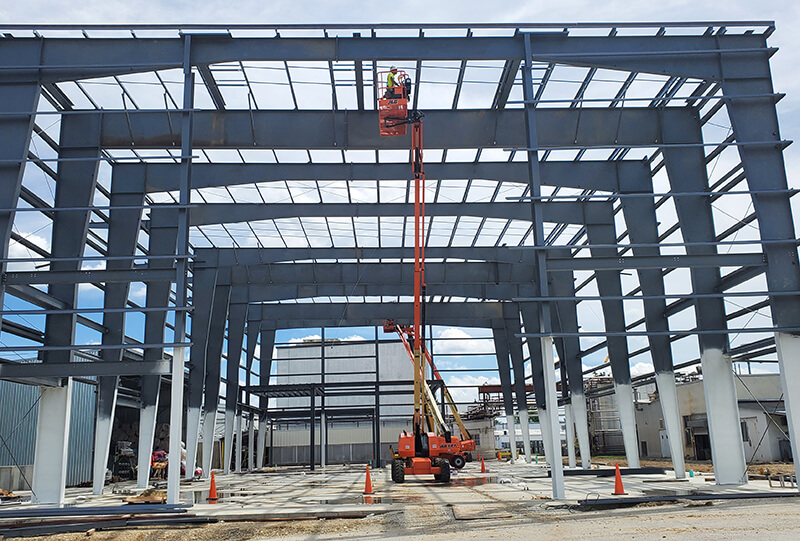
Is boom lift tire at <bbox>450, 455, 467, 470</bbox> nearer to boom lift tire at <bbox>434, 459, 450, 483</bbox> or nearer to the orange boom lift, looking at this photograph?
the orange boom lift

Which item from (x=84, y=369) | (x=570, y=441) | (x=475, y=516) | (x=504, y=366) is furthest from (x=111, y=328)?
(x=504, y=366)

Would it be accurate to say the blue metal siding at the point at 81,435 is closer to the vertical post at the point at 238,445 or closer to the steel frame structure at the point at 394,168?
Result: the steel frame structure at the point at 394,168

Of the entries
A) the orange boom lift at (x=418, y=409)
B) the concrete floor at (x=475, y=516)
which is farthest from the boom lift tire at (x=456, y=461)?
the concrete floor at (x=475, y=516)

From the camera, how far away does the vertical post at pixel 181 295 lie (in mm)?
17891

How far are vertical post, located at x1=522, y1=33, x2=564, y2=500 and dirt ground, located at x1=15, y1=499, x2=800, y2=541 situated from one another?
6.88 ft

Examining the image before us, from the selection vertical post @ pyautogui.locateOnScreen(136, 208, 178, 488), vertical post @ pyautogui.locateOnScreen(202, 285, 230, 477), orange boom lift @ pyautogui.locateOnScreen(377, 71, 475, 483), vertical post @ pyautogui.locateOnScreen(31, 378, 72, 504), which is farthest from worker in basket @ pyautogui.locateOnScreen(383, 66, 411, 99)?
vertical post @ pyautogui.locateOnScreen(202, 285, 230, 477)

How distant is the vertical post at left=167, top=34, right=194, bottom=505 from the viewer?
58.7 ft

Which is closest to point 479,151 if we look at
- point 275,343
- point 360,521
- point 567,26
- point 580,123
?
point 580,123

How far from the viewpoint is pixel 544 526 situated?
43.3 ft

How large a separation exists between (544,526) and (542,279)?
7489 mm

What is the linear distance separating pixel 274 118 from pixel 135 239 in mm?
6777

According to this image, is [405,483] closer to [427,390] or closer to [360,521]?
[427,390]

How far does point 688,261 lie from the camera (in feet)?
64.6

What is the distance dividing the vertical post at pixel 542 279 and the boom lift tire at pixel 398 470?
870cm
